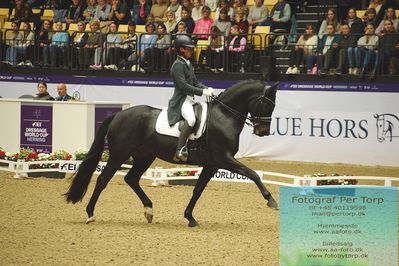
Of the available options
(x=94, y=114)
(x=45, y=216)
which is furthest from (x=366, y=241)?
(x=94, y=114)

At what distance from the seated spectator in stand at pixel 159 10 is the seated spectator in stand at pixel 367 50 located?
6030 mm

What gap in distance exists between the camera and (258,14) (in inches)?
795

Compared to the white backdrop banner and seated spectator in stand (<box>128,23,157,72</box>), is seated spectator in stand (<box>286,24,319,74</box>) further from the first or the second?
seated spectator in stand (<box>128,23,157,72</box>)

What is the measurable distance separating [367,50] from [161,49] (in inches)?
207

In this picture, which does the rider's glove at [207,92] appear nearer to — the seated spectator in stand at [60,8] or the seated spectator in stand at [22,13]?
the seated spectator in stand at [60,8]

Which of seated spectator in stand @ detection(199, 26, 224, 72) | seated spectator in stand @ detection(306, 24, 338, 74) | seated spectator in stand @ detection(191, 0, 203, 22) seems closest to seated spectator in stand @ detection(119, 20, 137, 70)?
seated spectator in stand @ detection(191, 0, 203, 22)

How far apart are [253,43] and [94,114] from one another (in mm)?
4301

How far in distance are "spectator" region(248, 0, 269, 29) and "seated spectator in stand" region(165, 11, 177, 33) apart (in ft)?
6.52

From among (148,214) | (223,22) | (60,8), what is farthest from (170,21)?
(148,214)

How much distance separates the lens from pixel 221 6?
67.6ft

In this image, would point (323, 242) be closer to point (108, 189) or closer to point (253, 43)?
point (108, 189)

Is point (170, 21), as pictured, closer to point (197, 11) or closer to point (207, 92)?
point (197, 11)

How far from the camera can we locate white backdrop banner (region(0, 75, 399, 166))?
1731 cm

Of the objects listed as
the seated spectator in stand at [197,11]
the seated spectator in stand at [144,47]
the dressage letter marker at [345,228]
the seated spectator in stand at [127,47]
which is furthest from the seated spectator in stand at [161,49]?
the dressage letter marker at [345,228]
